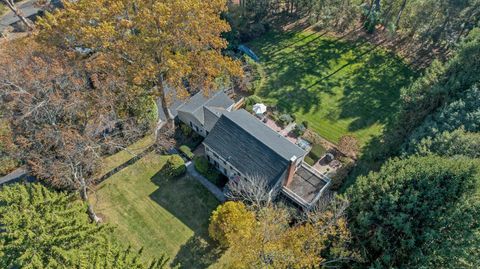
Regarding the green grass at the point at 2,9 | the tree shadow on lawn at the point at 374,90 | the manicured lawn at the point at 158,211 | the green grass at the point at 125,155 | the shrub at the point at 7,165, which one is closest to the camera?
the manicured lawn at the point at 158,211

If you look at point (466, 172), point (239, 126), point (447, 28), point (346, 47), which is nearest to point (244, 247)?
point (239, 126)

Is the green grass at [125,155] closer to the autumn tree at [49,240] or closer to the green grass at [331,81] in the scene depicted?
the autumn tree at [49,240]

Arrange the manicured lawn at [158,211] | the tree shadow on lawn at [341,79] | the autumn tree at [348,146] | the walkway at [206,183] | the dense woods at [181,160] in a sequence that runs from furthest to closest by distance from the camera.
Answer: the tree shadow on lawn at [341,79], the autumn tree at [348,146], the walkway at [206,183], the manicured lawn at [158,211], the dense woods at [181,160]

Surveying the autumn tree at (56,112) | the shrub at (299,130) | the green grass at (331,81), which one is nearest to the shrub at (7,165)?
the autumn tree at (56,112)

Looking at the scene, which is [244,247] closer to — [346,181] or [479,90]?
[346,181]

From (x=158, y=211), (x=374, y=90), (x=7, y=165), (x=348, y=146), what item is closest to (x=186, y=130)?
(x=158, y=211)

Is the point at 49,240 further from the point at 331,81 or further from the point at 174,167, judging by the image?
the point at 331,81
